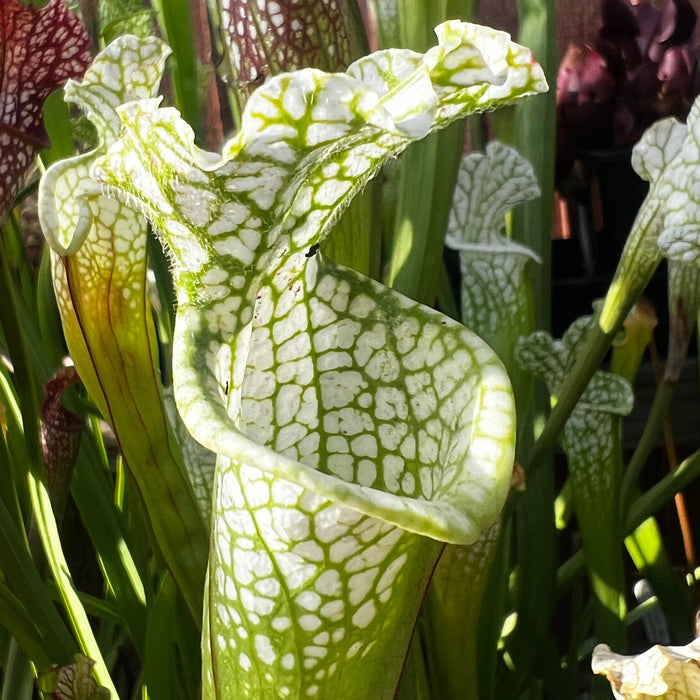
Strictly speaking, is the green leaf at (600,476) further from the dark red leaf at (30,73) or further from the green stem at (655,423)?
the dark red leaf at (30,73)

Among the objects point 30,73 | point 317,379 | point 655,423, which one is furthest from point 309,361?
point 655,423

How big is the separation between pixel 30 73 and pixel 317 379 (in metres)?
0.20

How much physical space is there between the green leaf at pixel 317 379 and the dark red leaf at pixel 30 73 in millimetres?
157

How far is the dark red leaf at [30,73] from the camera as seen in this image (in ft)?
1.20

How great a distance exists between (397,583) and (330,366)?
0.30ft

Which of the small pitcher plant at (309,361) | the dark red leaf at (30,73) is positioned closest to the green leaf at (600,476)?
the small pitcher plant at (309,361)

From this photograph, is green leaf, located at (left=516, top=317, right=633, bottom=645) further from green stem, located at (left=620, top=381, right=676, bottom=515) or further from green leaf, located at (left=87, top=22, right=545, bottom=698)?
green leaf, located at (left=87, top=22, right=545, bottom=698)

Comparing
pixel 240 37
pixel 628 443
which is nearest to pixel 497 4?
pixel 628 443

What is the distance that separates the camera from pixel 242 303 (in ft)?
0.84

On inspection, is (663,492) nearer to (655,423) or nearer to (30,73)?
(655,423)

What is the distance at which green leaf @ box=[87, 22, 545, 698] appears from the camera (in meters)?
0.21

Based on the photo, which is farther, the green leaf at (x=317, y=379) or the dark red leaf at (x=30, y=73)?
the dark red leaf at (x=30, y=73)

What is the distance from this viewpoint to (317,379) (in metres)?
0.32

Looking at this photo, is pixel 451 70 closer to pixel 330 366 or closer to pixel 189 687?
pixel 330 366
